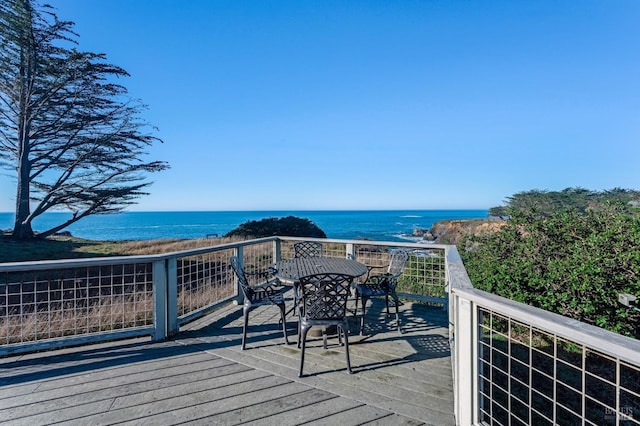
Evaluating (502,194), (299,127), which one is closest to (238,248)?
(299,127)

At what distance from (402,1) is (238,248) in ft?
21.5

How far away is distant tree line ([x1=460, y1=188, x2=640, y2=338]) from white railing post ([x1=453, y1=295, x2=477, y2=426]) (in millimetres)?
2619

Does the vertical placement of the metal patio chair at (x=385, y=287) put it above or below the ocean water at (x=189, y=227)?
above

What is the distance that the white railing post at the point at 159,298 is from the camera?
127 inches

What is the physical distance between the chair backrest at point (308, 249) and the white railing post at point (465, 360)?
11.8 feet

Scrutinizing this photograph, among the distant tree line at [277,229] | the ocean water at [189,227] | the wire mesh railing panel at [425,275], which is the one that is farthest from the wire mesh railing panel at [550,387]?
the ocean water at [189,227]

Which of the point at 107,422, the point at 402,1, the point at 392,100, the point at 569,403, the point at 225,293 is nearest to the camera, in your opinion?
the point at 107,422

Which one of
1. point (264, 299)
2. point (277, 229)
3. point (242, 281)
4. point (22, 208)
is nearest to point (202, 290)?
point (242, 281)

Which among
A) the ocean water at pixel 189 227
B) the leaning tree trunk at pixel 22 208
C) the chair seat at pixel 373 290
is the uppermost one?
the leaning tree trunk at pixel 22 208

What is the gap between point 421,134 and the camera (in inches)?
563

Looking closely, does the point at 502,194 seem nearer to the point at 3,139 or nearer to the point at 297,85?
the point at 297,85

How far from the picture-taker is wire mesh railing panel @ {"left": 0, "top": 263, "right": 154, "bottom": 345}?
322 centimetres

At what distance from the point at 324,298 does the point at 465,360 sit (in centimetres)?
124

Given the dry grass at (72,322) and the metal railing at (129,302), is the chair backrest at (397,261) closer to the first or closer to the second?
the metal railing at (129,302)
